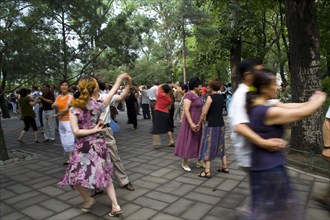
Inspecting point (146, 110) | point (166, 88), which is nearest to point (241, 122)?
point (166, 88)

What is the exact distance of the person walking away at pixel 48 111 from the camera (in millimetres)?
8316

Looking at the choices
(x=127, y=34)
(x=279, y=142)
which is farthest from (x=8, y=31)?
(x=279, y=142)

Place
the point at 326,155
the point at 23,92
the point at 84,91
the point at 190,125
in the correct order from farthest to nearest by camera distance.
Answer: the point at 23,92, the point at 190,125, the point at 84,91, the point at 326,155

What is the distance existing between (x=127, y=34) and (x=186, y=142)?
18.8 feet

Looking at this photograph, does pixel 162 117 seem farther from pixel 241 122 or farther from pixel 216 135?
pixel 241 122

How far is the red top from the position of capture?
24.6ft

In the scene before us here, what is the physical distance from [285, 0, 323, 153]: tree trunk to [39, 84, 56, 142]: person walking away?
6.42m

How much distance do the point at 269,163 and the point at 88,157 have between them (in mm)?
2114

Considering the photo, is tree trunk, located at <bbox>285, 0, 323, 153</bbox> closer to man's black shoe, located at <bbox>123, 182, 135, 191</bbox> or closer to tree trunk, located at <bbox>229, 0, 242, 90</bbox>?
man's black shoe, located at <bbox>123, 182, 135, 191</bbox>

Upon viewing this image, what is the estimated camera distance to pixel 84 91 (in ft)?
11.2

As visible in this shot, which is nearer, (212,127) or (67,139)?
(212,127)

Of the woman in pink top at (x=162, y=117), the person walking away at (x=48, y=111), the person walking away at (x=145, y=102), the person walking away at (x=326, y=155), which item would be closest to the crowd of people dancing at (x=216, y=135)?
the person walking away at (x=326, y=155)

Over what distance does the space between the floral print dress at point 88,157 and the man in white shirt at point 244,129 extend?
5.33 ft

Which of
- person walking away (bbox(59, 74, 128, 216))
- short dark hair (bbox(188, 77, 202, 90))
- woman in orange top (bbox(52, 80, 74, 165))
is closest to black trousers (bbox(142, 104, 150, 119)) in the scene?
woman in orange top (bbox(52, 80, 74, 165))
